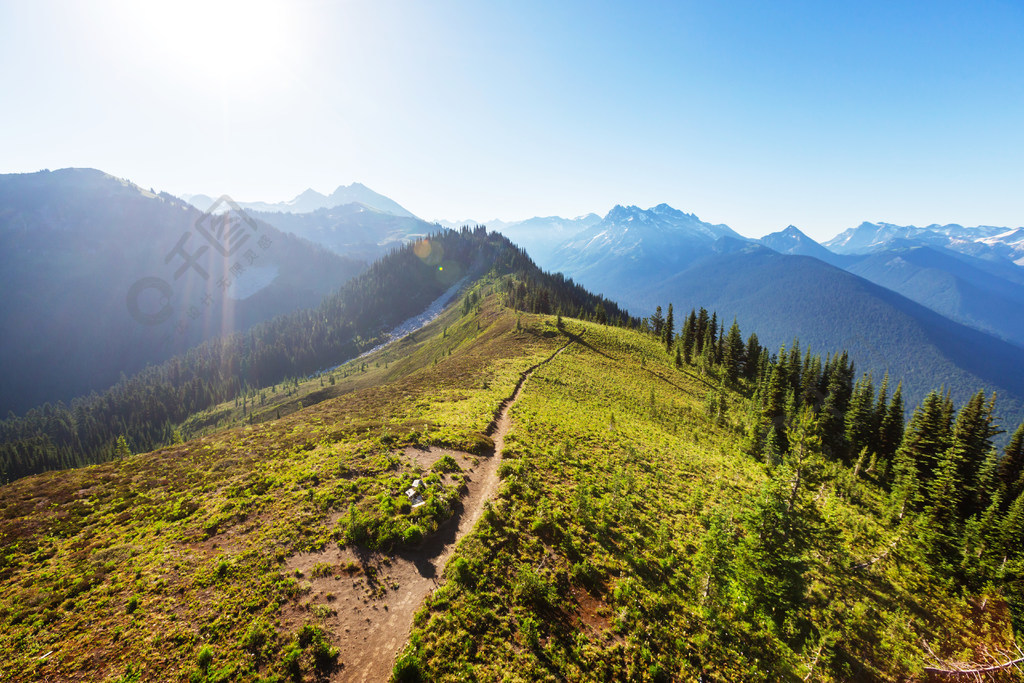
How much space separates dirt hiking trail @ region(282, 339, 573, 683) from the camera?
45.4 feet

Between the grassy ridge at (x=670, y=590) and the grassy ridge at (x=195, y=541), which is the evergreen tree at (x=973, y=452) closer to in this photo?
the grassy ridge at (x=670, y=590)

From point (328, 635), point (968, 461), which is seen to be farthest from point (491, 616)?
point (968, 461)

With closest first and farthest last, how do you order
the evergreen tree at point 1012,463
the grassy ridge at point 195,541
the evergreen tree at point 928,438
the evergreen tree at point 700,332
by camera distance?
the grassy ridge at point 195,541 → the evergreen tree at point 1012,463 → the evergreen tree at point 928,438 → the evergreen tree at point 700,332

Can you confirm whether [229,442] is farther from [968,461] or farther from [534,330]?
[968,461]

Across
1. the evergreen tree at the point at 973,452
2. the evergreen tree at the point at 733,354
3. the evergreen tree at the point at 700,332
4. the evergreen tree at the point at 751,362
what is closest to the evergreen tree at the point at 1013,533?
the evergreen tree at the point at 973,452

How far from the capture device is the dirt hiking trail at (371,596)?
45.4 feet

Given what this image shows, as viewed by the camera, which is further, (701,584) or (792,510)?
(701,584)

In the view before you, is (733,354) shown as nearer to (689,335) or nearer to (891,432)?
(689,335)

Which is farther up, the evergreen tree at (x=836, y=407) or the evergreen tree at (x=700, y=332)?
the evergreen tree at (x=700, y=332)

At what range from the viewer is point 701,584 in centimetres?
1886

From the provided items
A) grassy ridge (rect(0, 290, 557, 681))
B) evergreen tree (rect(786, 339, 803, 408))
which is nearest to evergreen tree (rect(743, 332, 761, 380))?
evergreen tree (rect(786, 339, 803, 408))

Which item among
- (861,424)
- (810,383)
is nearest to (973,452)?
(861,424)

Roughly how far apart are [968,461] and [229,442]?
77.5 m

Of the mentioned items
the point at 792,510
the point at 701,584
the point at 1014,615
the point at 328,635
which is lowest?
the point at 1014,615
